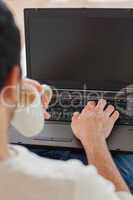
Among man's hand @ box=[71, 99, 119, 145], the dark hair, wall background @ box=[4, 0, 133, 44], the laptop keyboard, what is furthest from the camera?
wall background @ box=[4, 0, 133, 44]

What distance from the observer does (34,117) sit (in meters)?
1.04

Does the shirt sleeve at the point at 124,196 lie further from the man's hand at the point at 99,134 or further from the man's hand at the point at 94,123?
the man's hand at the point at 94,123

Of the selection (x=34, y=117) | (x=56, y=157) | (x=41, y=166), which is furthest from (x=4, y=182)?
(x=56, y=157)

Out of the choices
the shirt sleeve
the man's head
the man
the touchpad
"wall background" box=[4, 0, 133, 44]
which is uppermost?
"wall background" box=[4, 0, 133, 44]

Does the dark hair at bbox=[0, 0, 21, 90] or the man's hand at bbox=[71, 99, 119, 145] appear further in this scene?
the man's hand at bbox=[71, 99, 119, 145]

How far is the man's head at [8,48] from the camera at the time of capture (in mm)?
550

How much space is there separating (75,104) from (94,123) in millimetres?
282

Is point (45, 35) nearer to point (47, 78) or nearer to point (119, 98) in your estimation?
point (47, 78)

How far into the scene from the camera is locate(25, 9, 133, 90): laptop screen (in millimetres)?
1327

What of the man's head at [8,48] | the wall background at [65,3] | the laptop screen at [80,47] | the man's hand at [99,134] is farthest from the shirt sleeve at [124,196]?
the wall background at [65,3]

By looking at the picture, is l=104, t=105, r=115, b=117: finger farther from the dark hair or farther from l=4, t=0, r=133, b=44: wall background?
the dark hair

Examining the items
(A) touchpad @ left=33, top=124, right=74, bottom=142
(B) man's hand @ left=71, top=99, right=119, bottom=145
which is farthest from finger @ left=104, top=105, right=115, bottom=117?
(A) touchpad @ left=33, top=124, right=74, bottom=142

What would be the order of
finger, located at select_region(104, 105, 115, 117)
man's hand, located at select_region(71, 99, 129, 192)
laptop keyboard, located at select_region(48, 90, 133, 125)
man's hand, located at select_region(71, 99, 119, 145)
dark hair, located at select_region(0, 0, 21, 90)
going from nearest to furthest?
dark hair, located at select_region(0, 0, 21, 90), man's hand, located at select_region(71, 99, 129, 192), man's hand, located at select_region(71, 99, 119, 145), finger, located at select_region(104, 105, 115, 117), laptop keyboard, located at select_region(48, 90, 133, 125)

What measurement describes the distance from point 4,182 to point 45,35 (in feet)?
2.80
